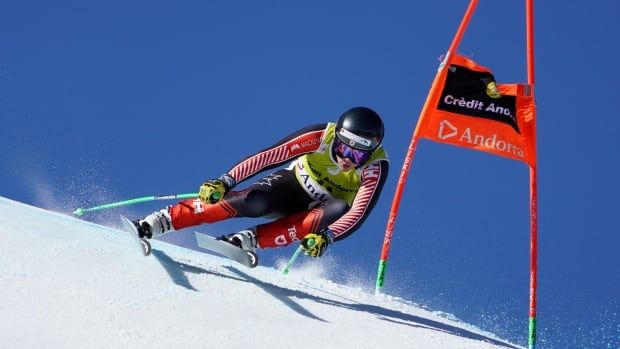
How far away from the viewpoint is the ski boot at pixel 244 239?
5.49m

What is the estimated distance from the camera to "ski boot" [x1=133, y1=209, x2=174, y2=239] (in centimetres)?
541

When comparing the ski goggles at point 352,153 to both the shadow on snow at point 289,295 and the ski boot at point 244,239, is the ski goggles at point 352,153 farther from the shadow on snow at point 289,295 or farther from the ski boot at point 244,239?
the shadow on snow at point 289,295

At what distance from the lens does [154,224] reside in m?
5.44

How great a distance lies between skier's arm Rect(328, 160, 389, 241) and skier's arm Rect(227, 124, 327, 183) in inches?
21.6

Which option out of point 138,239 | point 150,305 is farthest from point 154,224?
point 150,305

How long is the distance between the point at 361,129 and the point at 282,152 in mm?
773

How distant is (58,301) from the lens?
11.3 feet

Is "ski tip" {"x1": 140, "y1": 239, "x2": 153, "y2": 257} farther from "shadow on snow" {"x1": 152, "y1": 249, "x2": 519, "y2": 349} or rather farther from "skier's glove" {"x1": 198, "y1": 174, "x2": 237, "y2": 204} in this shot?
"skier's glove" {"x1": 198, "y1": 174, "x2": 237, "y2": 204}

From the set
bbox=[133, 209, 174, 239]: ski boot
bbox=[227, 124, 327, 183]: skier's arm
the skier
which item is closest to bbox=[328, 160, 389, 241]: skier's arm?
the skier

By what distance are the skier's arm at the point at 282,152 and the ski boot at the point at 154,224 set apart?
70cm

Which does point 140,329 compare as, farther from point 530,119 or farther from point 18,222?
point 530,119

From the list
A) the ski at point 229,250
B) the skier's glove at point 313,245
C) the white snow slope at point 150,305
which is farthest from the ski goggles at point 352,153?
the ski at point 229,250

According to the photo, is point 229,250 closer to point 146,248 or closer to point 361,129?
point 146,248

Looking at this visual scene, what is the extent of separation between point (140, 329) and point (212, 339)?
350mm
